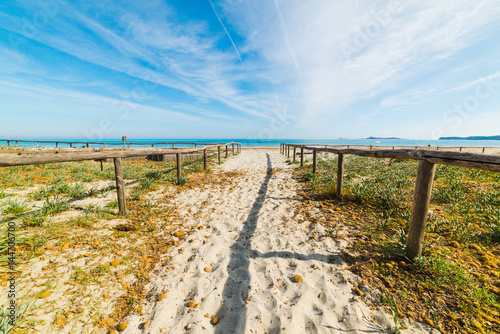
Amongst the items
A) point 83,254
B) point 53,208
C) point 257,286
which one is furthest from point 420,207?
point 53,208

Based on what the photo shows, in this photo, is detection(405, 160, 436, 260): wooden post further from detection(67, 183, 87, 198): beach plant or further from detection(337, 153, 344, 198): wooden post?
detection(67, 183, 87, 198): beach plant

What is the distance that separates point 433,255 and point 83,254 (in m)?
4.76

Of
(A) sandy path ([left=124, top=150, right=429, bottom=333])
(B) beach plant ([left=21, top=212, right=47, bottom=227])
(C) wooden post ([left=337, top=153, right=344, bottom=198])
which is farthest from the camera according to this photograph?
(C) wooden post ([left=337, top=153, right=344, bottom=198])

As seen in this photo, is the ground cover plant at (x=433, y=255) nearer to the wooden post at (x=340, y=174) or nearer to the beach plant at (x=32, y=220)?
the wooden post at (x=340, y=174)

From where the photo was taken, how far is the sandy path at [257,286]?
174cm

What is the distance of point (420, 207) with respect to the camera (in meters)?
2.33

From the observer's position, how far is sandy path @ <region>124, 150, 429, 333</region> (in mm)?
1738

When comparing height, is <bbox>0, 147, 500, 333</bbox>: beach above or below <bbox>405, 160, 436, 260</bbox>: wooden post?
below

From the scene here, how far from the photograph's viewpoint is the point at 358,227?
341 centimetres

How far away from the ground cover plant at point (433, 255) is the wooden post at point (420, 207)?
13 centimetres


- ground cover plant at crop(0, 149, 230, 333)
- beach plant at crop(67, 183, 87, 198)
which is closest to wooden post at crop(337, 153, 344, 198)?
ground cover plant at crop(0, 149, 230, 333)

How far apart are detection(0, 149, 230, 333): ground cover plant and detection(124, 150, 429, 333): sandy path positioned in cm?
30

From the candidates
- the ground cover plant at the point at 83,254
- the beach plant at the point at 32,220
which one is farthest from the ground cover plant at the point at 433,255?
the beach plant at the point at 32,220

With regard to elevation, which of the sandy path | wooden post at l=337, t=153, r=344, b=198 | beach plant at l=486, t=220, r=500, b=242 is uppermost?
wooden post at l=337, t=153, r=344, b=198
